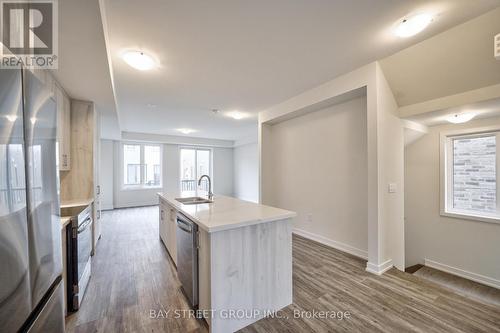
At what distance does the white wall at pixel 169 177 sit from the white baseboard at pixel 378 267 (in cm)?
606

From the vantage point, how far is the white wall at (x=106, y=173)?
259 inches

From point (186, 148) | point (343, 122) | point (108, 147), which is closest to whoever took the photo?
point (343, 122)

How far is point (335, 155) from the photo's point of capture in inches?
131

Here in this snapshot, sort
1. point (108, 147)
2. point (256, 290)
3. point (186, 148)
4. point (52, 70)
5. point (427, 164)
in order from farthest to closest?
point (186, 148)
point (108, 147)
point (427, 164)
point (52, 70)
point (256, 290)

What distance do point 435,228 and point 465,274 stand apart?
73cm

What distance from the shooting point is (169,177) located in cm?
776

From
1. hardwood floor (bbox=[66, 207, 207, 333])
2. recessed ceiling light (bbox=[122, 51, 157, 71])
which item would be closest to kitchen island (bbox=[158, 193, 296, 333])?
hardwood floor (bbox=[66, 207, 207, 333])

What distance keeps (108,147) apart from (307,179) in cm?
666

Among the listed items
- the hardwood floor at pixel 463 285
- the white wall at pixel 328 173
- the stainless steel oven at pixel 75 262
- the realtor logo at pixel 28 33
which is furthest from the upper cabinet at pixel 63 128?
the hardwood floor at pixel 463 285

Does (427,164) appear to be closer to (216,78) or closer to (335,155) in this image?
(335,155)

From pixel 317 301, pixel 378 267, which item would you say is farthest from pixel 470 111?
pixel 317 301

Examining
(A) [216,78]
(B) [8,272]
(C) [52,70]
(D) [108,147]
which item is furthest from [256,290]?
(D) [108,147]

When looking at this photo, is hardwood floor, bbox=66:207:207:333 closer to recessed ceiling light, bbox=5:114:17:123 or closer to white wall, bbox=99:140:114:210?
recessed ceiling light, bbox=5:114:17:123

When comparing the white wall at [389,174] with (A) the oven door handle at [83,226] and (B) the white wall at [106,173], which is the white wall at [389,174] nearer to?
(A) the oven door handle at [83,226]
